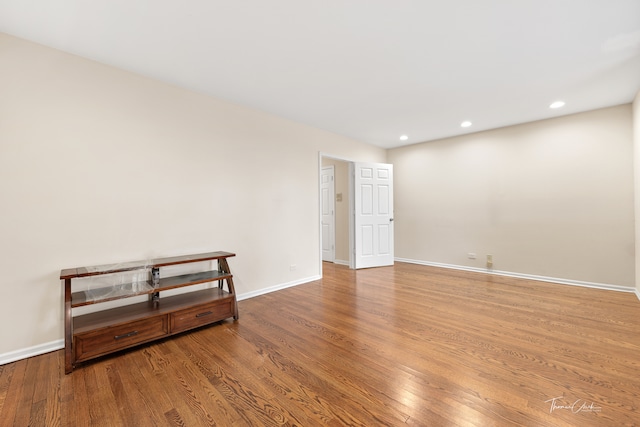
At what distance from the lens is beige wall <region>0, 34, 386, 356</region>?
2113 millimetres

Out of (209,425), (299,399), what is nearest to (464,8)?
(299,399)

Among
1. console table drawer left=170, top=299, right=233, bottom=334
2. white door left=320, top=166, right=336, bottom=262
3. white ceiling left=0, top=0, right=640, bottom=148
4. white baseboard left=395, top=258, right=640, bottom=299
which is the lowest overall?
white baseboard left=395, top=258, right=640, bottom=299

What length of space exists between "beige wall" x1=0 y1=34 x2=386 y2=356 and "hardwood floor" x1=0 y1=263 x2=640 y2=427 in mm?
736

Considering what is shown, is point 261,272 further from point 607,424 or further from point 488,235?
point 488,235

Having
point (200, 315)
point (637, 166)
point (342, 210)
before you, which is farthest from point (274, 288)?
point (637, 166)

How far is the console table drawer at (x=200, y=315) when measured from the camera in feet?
8.03

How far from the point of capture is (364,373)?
1865 millimetres

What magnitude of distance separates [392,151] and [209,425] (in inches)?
224

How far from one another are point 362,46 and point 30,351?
11.9 ft

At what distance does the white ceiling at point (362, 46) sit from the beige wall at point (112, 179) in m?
0.25

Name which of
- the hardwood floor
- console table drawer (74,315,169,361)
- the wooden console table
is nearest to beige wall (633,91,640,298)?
the hardwood floor
